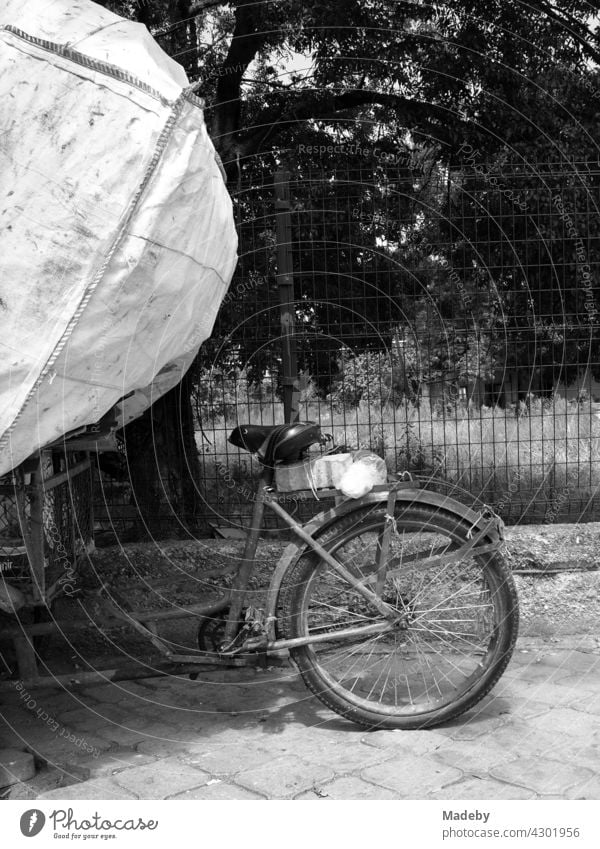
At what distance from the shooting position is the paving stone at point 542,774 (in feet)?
9.40

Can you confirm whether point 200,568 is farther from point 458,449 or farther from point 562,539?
point 562,539

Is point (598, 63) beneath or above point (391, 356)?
above

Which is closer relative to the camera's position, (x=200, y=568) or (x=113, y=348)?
(x=113, y=348)

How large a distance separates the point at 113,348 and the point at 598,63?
215 inches

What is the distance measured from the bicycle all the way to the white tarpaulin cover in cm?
88

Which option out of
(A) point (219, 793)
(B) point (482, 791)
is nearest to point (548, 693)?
(B) point (482, 791)

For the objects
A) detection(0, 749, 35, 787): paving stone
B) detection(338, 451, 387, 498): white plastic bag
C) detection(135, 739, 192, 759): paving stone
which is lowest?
detection(135, 739, 192, 759): paving stone

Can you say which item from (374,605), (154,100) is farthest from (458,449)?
(154,100)

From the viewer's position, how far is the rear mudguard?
11.0 ft

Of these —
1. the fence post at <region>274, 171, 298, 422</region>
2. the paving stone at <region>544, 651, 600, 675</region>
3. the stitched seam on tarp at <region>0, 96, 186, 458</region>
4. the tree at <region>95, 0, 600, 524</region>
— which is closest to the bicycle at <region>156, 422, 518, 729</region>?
the paving stone at <region>544, 651, 600, 675</region>

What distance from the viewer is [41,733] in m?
3.52

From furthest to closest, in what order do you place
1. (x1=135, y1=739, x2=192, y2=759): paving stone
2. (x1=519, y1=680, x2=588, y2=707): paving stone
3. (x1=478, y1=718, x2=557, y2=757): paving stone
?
(x1=519, y1=680, x2=588, y2=707): paving stone
(x1=135, y1=739, x2=192, y2=759): paving stone
(x1=478, y1=718, x2=557, y2=757): paving stone

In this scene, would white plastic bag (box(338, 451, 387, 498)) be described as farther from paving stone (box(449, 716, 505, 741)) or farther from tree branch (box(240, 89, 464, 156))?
tree branch (box(240, 89, 464, 156))

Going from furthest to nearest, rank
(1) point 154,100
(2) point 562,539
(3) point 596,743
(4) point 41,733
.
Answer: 1. (2) point 562,539
2. (4) point 41,733
3. (3) point 596,743
4. (1) point 154,100
